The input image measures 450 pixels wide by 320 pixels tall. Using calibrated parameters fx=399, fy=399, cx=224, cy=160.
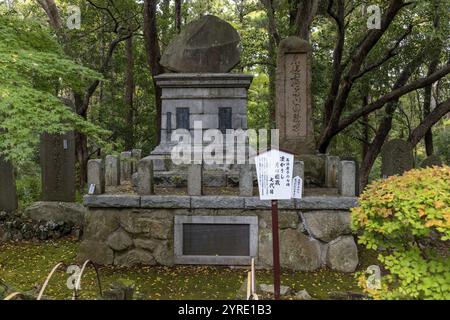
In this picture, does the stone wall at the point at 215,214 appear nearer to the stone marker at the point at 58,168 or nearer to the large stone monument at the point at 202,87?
the large stone monument at the point at 202,87

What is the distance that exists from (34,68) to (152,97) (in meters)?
14.3

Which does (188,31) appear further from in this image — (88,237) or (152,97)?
(152,97)

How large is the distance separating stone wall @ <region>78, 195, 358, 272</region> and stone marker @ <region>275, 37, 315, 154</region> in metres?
2.10

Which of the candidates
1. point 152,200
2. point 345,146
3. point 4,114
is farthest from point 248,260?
point 345,146

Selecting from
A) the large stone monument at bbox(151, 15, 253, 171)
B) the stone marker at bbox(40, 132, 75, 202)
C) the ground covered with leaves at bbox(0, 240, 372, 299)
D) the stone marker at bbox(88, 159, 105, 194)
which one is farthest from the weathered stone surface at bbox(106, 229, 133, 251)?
the stone marker at bbox(40, 132, 75, 202)

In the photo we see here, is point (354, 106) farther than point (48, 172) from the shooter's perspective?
Yes

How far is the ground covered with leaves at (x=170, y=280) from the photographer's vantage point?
5.97 m

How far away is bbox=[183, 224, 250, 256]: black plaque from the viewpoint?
7027 millimetres

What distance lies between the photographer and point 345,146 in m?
21.6

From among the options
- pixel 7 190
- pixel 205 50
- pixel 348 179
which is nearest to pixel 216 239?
pixel 348 179

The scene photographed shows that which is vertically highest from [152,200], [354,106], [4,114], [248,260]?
[354,106]

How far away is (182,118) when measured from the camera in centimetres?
909

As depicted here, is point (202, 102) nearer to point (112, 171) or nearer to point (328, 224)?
point (112, 171)

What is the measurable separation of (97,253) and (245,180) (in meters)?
2.95
